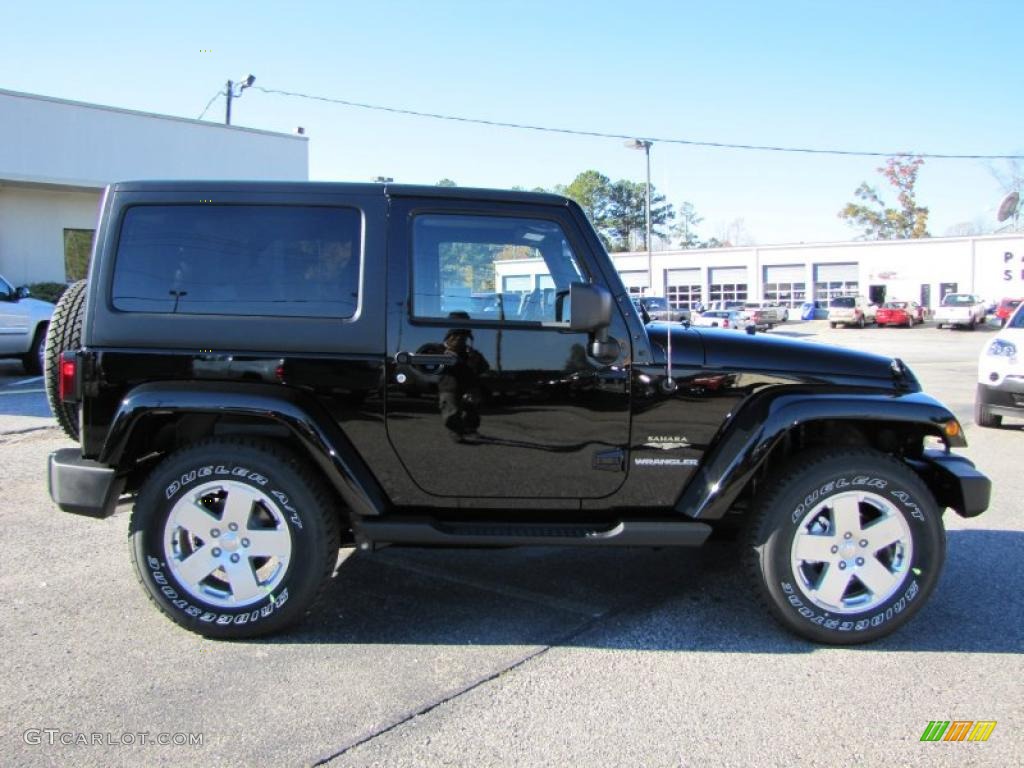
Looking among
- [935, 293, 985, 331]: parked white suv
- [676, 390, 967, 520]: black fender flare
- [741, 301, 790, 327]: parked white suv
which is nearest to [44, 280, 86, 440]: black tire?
[676, 390, 967, 520]: black fender flare

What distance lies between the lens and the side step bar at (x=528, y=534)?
11.4 ft

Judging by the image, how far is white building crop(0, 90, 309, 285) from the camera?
2034cm

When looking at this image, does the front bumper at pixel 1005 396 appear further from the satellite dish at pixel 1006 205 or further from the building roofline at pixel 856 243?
the building roofline at pixel 856 243

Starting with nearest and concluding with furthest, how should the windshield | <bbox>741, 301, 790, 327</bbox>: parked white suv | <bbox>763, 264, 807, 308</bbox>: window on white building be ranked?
the windshield
<bbox>741, 301, 790, 327</bbox>: parked white suv
<bbox>763, 264, 807, 308</bbox>: window on white building

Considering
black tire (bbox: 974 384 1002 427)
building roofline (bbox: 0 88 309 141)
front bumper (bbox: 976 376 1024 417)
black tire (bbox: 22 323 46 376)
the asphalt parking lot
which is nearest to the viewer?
the asphalt parking lot

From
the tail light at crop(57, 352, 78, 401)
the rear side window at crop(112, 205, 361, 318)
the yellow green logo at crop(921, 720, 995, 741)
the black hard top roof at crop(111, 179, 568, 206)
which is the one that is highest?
the black hard top roof at crop(111, 179, 568, 206)

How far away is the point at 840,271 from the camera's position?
186 feet

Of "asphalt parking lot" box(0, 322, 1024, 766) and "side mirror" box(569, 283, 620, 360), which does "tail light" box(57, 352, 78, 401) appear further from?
"side mirror" box(569, 283, 620, 360)

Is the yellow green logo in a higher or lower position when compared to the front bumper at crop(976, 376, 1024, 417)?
lower

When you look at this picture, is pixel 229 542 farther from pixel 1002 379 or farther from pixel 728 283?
pixel 728 283

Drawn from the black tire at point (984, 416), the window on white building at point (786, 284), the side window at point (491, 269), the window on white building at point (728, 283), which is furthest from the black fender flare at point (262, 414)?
the window on white building at point (728, 283)

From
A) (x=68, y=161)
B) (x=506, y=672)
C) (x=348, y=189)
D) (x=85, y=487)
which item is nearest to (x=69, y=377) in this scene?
(x=85, y=487)

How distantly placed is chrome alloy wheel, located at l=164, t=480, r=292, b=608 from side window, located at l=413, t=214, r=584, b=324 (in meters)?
1.10

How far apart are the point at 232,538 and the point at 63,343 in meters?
1.21
